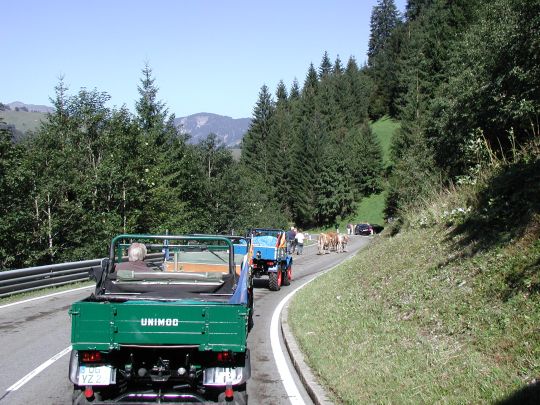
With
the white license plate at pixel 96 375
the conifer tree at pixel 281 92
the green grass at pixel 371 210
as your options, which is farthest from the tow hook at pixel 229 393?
the conifer tree at pixel 281 92

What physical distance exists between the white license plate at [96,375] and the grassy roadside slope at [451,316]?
252 cm

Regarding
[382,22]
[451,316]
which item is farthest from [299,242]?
[382,22]

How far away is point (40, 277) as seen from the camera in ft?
60.0

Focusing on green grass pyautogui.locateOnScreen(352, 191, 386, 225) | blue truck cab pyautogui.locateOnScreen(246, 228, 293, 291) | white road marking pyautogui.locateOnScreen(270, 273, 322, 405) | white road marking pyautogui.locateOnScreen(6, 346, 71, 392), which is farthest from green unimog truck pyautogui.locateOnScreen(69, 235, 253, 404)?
green grass pyautogui.locateOnScreen(352, 191, 386, 225)

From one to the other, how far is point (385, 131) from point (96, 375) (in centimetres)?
10474

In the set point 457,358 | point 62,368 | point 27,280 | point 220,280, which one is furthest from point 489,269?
point 27,280

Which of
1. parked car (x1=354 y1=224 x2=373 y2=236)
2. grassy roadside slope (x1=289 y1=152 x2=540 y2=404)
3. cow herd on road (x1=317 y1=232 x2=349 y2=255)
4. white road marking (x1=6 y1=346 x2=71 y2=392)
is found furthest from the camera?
parked car (x1=354 y1=224 x2=373 y2=236)

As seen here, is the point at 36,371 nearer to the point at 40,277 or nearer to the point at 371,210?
the point at 40,277

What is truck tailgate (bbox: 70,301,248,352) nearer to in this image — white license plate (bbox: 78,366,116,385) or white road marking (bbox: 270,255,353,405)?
white license plate (bbox: 78,366,116,385)

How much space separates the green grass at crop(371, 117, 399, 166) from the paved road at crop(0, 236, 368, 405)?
8121 cm

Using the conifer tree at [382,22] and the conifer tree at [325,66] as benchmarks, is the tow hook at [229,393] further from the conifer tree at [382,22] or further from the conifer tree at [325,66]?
the conifer tree at [382,22]

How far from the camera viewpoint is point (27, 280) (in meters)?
17.5

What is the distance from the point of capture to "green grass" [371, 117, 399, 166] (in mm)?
94831

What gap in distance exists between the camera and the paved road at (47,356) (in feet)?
23.4
